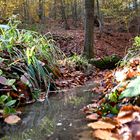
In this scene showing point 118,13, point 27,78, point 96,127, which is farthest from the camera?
point 118,13

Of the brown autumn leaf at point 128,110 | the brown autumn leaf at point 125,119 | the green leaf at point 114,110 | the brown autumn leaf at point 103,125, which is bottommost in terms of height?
the green leaf at point 114,110

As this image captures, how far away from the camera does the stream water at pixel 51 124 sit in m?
1.73

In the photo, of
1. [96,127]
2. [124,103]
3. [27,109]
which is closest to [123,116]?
[96,127]

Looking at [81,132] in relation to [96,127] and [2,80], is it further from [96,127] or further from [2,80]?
Answer: [2,80]

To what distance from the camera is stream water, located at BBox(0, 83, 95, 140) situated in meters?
1.73

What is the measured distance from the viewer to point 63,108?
2506 mm

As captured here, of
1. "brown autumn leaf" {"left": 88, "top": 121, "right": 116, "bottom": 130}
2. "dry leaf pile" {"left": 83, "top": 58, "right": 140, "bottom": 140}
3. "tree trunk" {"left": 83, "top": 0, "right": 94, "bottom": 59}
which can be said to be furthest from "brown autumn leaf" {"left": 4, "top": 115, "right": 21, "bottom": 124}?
"tree trunk" {"left": 83, "top": 0, "right": 94, "bottom": 59}

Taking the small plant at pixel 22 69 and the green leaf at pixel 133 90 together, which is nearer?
the green leaf at pixel 133 90

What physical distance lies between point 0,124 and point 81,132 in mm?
635

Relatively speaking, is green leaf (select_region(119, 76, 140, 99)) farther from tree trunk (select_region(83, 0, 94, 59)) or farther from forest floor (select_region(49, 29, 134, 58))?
forest floor (select_region(49, 29, 134, 58))

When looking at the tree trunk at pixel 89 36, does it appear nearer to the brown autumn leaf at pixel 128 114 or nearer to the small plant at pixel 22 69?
the small plant at pixel 22 69

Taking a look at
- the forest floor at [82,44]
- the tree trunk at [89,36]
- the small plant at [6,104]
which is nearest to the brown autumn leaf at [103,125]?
the small plant at [6,104]

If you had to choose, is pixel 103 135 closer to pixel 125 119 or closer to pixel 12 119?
pixel 125 119

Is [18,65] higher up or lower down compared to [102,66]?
higher up
